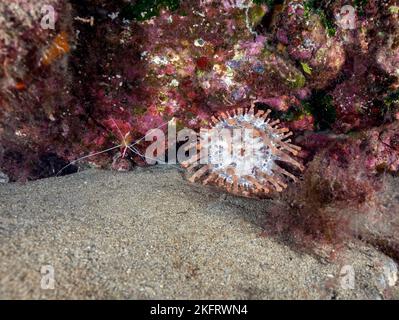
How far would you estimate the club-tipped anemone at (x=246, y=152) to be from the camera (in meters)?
4.26

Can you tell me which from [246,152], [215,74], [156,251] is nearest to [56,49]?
[215,74]

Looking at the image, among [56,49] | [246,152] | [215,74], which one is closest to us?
[56,49]

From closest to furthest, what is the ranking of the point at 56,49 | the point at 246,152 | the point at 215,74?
the point at 56,49 → the point at 246,152 → the point at 215,74

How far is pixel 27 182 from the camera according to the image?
195 inches

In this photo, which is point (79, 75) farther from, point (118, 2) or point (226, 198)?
point (226, 198)

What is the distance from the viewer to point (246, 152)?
425 centimetres

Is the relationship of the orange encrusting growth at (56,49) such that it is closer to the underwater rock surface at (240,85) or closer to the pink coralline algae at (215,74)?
the underwater rock surface at (240,85)

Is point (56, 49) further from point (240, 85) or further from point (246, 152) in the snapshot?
point (246, 152)

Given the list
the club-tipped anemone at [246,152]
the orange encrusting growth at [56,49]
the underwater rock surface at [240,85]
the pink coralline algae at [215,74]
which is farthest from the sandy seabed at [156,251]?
the orange encrusting growth at [56,49]

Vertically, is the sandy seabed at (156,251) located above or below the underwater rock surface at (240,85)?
below

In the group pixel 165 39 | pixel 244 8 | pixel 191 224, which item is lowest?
pixel 191 224

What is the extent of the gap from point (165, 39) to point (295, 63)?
1.66 metres

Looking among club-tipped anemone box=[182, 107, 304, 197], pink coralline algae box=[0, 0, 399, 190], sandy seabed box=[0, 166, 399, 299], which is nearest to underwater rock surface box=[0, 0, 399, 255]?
pink coralline algae box=[0, 0, 399, 190]
